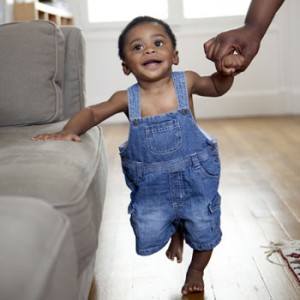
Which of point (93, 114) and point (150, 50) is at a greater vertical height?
point (150, 50)

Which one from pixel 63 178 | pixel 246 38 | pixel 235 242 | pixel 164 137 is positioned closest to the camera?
pixel 63 178

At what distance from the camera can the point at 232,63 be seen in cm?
149

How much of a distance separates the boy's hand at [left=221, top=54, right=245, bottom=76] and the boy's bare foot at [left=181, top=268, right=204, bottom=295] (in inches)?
23.3

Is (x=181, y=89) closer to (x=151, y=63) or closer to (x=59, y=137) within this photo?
(x=151, y=63)

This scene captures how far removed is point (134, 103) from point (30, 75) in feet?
1.64

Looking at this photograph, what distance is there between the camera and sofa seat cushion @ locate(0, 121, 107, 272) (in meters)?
1.15

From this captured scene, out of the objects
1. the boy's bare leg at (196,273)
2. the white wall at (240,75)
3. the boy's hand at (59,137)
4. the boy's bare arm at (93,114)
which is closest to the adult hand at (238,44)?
the boy's bare arm at (93,114)

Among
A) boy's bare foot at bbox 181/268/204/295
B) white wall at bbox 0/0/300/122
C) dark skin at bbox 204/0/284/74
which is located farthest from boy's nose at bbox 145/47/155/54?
white wall at bbox 0/0/300/122

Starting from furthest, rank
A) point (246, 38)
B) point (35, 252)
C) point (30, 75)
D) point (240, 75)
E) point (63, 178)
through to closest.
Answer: point (240, 75) → point (30, 75) → point (246, 38) → point (63, 178) → point (35, 252)

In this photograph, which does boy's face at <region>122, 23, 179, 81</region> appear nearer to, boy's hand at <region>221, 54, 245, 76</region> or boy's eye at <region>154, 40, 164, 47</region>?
boy's eye at <region>154, 40, 164, 47</region>

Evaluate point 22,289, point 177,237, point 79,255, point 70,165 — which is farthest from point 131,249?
point 22,289

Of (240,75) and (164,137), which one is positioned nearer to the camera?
(164,137)

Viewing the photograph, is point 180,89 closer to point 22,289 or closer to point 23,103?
point 23,103

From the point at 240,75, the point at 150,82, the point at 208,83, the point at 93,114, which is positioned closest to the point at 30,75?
the point at 93,114
